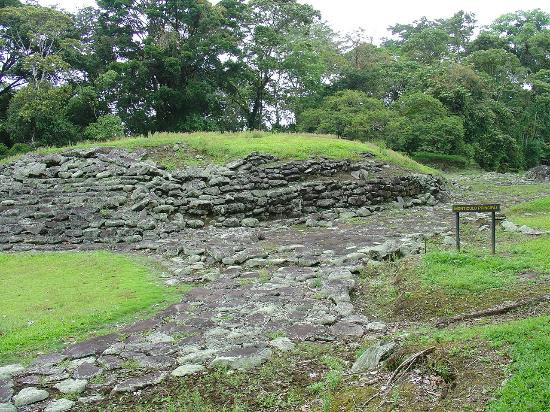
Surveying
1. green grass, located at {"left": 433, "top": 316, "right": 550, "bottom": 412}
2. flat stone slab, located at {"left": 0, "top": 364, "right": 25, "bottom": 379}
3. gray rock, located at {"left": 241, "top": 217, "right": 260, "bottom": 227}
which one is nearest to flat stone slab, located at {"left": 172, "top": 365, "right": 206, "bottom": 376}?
flat stone slab, located at {"left": 0, "top": 364, "right": 25, "bottom": 379}

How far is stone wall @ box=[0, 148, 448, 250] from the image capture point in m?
14.3

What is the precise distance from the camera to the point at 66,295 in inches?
328

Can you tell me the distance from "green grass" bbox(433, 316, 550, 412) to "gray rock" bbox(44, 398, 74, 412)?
146 inches

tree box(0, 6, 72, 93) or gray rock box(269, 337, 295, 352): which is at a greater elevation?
tree box(0, 6, 72, 93)

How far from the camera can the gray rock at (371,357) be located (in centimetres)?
488

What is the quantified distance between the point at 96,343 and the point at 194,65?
1129 inches

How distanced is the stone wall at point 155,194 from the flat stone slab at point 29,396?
8.75 metres

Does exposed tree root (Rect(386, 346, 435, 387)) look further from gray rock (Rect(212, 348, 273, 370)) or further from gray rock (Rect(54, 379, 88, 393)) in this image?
gray rock (Rect(54, 379, 88, 393))

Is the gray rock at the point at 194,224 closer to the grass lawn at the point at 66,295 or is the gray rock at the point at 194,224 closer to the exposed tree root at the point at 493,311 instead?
the grass lawn at the point at 66,295

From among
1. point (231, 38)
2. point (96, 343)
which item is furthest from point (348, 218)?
point (231, 38)

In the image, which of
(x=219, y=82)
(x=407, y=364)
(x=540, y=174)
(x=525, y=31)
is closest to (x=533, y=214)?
(x=407, y=364)

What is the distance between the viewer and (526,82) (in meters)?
43.6

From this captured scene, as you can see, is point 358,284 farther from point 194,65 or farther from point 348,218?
point 194,65

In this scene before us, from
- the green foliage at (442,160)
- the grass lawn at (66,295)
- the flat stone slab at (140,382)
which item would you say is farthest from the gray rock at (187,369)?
the green foliage at (442,160)
